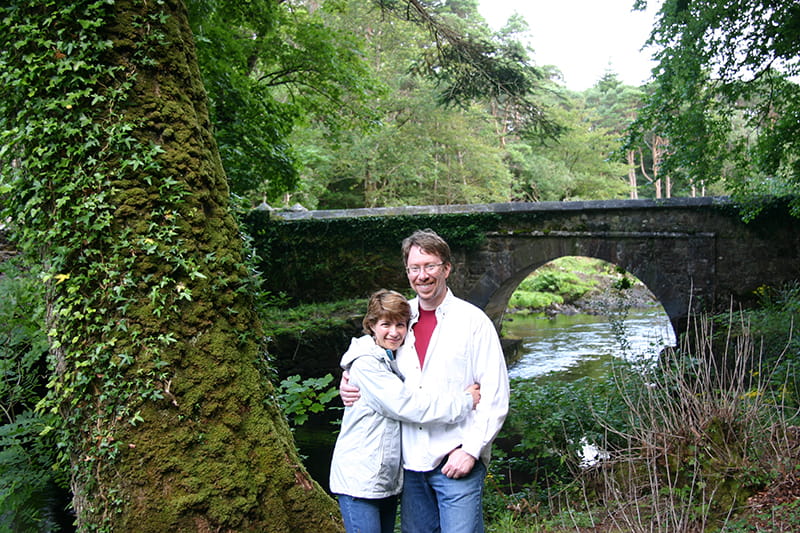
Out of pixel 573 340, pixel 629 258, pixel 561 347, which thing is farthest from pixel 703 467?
pixel 573 340

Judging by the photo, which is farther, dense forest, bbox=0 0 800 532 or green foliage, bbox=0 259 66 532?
green foliage, bbox=0 259 66 532

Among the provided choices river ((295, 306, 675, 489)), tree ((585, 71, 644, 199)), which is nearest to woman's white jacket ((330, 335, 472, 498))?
river ((295, 306, 675, 489))

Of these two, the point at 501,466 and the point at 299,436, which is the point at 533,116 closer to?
the point at 501,466

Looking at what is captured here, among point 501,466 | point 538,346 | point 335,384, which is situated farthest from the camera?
point 538,346

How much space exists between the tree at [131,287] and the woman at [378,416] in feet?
0.86

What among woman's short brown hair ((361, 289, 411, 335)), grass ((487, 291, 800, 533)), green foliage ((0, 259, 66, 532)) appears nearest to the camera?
woman's short brown hair ((361, 289, 411, 335))

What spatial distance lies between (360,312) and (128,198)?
9460 millimetres

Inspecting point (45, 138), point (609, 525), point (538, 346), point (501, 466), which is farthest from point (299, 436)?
point (538, 346)

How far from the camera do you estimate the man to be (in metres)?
1.95

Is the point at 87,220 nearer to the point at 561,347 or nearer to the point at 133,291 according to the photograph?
the point at 133,291

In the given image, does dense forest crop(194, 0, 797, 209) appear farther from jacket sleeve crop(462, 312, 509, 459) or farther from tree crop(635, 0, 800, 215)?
jacket sleeve crop(462, 312, 509, 459)

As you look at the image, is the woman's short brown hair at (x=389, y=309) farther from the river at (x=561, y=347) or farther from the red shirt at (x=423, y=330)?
the river at (x=561, y=347)

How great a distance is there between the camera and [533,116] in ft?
25.2

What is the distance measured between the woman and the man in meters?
0.05
